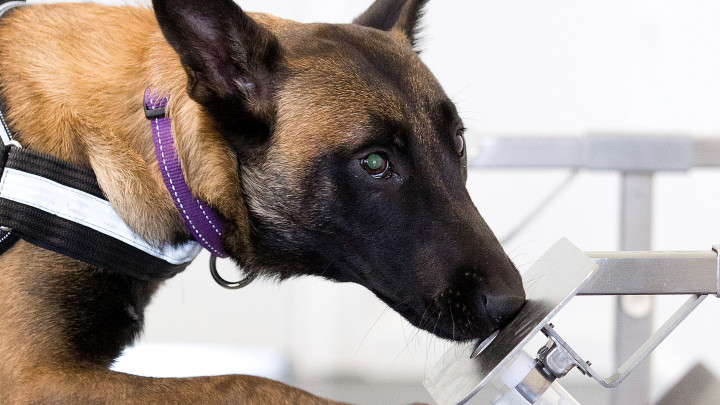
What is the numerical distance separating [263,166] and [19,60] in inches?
19.9

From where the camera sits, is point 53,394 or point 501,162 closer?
point 53,394

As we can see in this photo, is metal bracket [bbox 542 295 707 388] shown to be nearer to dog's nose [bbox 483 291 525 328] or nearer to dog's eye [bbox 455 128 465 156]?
dog's nose [bbox 483 291 525 328]

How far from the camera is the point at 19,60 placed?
1455 mm

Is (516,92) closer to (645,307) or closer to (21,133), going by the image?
(645,307)

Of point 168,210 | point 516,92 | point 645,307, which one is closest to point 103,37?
point 168,210

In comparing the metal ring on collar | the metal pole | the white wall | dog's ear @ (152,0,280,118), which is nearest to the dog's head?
dog's ear @ (152,0,280,118)

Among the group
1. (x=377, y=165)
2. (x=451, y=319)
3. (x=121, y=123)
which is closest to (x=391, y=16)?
(x=377, y=165)

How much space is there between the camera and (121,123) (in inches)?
55.1

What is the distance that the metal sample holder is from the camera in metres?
1.06

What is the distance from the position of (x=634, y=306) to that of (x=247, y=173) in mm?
1037

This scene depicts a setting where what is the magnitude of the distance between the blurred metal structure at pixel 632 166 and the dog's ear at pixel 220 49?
0.97m

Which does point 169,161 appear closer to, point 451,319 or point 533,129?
point 451,319

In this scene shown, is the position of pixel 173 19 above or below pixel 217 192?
above

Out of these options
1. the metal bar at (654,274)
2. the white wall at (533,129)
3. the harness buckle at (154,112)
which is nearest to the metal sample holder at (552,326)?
the metal bar at (654,274)
